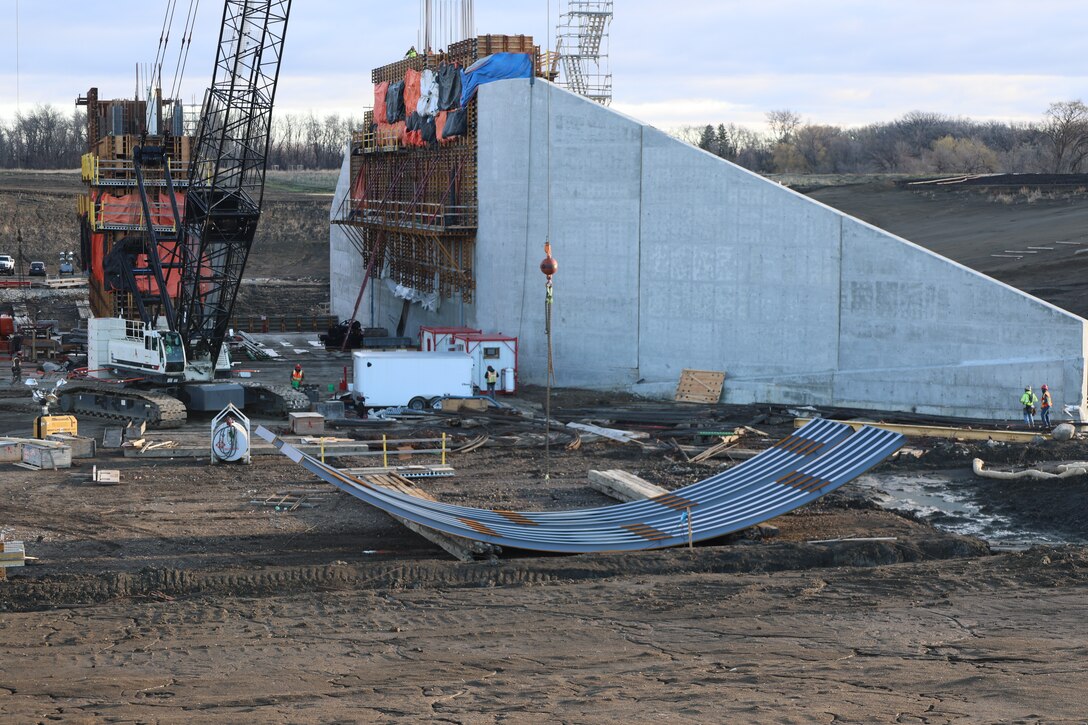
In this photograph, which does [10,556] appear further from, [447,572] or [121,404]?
[121,404]

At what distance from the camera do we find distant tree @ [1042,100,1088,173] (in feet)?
297

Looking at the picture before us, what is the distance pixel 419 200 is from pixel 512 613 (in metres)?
32.5

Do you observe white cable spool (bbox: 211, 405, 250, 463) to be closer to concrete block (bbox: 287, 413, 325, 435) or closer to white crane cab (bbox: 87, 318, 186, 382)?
concrete block (bbox: 287, 413, 325, 435)

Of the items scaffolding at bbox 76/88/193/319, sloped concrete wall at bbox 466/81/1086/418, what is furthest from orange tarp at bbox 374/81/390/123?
sloped concrete wall at bbox 466/81/1086/418

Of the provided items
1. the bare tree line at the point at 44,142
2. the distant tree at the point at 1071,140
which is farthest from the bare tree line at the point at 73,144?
the distant tree at the point at 1071,140

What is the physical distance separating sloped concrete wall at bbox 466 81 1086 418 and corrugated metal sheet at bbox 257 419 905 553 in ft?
39.9

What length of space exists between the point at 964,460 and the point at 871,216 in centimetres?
4510

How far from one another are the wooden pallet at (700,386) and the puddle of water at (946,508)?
10.2m

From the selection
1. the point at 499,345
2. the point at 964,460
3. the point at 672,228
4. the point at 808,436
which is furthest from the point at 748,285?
the point at 808,436

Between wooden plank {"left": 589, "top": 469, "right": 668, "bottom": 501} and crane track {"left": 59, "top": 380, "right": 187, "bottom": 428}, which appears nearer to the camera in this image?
wooden plank {"left": 589, "top": 469, "right": 668, "bottom": 501}

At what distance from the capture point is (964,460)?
28.4 meters

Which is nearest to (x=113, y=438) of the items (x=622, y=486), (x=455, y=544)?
(x=622, y=486)

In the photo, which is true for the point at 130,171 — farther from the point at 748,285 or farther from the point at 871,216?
the point at 871,216

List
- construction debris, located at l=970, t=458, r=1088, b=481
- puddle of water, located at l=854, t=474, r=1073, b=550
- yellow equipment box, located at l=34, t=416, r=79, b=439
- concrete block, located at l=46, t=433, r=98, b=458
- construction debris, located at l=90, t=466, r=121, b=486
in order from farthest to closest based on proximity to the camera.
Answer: yellow equipment box, located at l=34, t=416, r=79, b=439 → concrete block, located at l=46, t=433, r=98, b=458 → construction debris, located at l=90, t=466, r=121, b=486 → construction debris, located at l=970, t=458, r=1088, b=481 → puddle of water, located at l=854, t=474, r=1073, b=550
